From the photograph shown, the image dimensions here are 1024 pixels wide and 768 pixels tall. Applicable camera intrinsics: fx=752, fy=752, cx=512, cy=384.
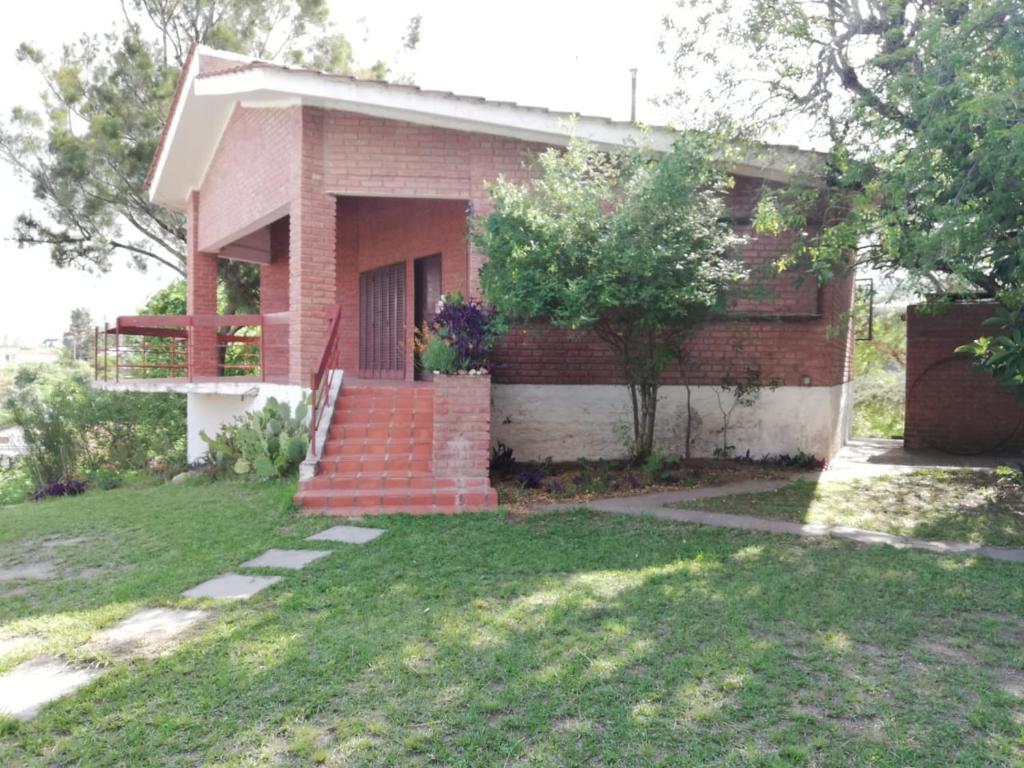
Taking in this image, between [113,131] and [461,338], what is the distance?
48.6ft

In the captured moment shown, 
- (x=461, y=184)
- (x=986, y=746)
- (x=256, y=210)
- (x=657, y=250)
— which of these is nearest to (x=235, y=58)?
(x=256, y=210)

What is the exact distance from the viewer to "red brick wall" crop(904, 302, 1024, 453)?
39.4 feet

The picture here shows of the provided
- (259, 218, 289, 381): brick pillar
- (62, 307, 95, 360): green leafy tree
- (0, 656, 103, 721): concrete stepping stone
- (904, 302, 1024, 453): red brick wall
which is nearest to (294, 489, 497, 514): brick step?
(0, 656, 103, 721): concrete stepping stone

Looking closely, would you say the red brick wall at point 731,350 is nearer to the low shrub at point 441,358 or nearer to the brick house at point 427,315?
the brick house at point 427,315

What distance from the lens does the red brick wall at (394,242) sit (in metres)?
11.4

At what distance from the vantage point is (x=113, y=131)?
1814 cm

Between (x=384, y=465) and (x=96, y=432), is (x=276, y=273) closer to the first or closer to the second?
(x=96, y=432)

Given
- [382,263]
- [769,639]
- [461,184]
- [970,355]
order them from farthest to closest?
1. [382,263]
2. [970,355]
3. [461,184]
4. [769,639]

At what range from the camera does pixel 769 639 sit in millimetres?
3896

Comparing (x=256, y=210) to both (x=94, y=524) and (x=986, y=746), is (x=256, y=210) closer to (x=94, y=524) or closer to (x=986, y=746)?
(x=94, y=524)

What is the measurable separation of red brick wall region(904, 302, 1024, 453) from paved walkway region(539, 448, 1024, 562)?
94 centimetres

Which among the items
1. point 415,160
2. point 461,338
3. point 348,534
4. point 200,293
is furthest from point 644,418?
point 200,293

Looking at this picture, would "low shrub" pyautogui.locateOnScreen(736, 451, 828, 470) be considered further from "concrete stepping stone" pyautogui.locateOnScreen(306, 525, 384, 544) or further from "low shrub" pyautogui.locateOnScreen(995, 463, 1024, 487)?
"concrete stepping stone" pyautogui.locateOnScreen(306, 525, 384, 544)

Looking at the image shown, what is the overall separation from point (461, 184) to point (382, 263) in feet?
13.2
